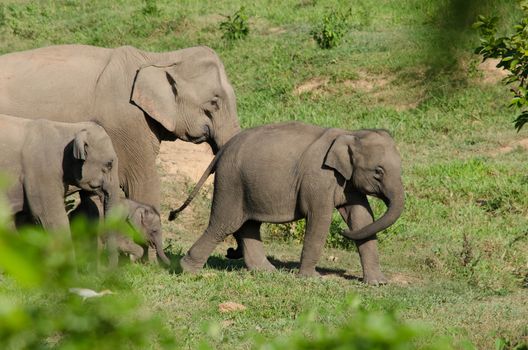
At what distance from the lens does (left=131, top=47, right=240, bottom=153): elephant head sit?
9570mm

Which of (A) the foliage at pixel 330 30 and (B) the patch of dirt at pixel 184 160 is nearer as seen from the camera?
(B) the patch of dirt at pixel 184 160

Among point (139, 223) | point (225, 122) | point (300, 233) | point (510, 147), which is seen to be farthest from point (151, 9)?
point (139, 223)

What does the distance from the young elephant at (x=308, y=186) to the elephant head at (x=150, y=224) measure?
1.38 ft

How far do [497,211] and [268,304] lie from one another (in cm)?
489

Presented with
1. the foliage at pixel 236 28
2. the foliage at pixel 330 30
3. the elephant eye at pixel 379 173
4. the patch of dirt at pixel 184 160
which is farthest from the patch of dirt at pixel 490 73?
the elephant eye at pixel 379 173

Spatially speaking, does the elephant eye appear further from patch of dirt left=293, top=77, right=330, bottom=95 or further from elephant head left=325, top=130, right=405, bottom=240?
patch of dirt left=293, top=77, right=330, bottom=95

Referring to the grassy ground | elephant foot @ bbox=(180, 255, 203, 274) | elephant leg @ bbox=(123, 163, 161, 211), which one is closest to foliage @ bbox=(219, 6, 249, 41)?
the grassy ground

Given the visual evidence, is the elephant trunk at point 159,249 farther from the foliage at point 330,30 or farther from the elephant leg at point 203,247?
the foliage at point 330,30

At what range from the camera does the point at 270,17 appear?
2097 centimetres

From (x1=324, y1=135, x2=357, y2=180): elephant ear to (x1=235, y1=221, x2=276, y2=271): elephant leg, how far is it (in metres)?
0.91

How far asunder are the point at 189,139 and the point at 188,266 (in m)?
1.24

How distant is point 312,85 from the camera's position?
17375 mm

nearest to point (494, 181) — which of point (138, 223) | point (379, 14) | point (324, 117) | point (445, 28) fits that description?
point (324, 117)

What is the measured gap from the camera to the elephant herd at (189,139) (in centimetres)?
873
